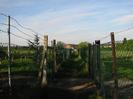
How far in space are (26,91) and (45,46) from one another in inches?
108

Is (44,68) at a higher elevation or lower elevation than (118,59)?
lower

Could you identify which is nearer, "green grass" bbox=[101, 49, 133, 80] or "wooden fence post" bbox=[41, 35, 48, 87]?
"green grass" bbox=[101, 49, 133, 80]

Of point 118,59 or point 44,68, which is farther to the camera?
point 118,59

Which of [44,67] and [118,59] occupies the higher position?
[118,59]

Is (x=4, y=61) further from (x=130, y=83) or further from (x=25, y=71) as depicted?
(x=130, y=83)

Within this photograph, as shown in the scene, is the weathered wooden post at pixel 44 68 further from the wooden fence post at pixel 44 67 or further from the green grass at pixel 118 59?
the green grass at pixel 118 59

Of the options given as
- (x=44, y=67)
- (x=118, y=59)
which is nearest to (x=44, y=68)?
(x=44, y=67)

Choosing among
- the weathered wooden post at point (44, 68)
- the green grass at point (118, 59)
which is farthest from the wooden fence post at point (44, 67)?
the green grass at point (118, 59)

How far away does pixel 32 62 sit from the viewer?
802 inches

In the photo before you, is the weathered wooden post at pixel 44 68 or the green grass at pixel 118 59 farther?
the weathered wooden post at pixel 44 68

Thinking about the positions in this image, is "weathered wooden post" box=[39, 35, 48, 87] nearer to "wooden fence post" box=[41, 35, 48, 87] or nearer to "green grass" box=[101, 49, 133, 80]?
"wooden fence post" box=[41, 35, 48, 87]

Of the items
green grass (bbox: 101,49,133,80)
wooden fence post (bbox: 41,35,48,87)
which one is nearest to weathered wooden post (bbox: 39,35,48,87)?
wooden fence post (bbox: 41,35,48,87)

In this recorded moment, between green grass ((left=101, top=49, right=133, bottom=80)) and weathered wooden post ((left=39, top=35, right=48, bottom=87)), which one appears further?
weathered wooden post ((left=39, top=35, right=48, bottom=87))

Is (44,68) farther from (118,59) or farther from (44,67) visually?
(118,59)
